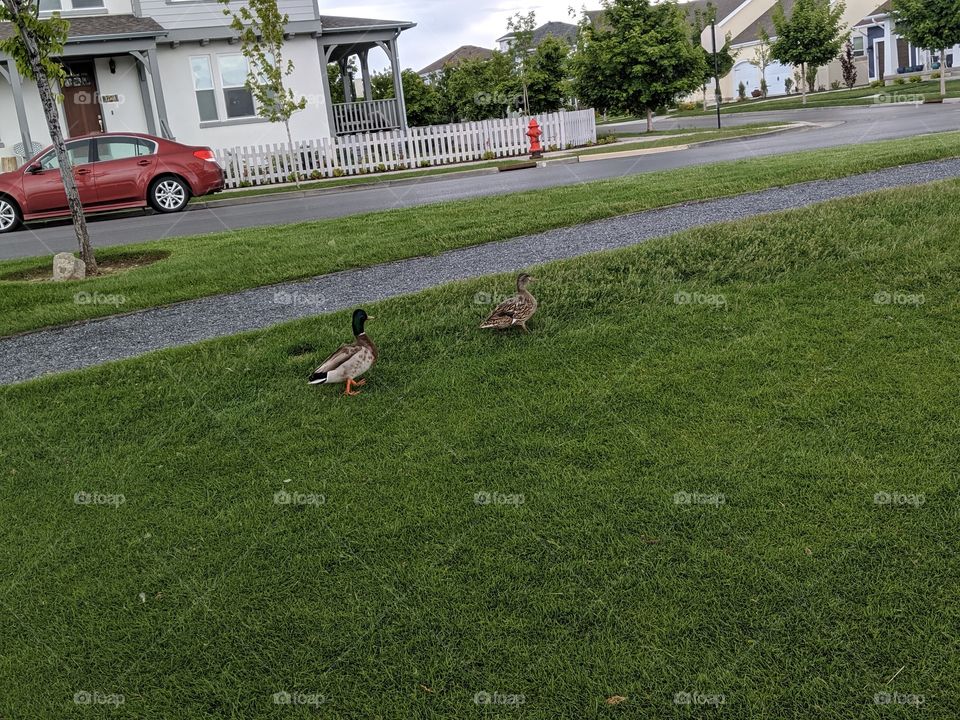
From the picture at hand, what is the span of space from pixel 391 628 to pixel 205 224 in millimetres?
13079

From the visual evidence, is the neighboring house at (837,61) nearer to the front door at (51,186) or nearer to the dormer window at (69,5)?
the dormer window at (69,5)

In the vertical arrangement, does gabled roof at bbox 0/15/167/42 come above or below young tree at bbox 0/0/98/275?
above

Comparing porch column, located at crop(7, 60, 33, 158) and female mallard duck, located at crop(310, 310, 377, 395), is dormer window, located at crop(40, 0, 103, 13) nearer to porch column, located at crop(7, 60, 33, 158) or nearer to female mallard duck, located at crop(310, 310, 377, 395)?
porch column, located at crop(7, 60, 33, 158)

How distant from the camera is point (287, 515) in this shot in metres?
5.00

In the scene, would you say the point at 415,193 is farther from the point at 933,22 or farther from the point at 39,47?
the point at 933,22

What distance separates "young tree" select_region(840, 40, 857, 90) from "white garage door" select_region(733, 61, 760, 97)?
765 cm

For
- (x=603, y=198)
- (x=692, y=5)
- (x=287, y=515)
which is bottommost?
(x=287, y=515)

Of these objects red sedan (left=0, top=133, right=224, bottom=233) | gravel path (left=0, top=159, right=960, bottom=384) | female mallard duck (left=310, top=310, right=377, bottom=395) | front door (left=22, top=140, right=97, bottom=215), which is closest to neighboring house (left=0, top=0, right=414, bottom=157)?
red sedan (left=0, top=133, right=224, bottom=233)

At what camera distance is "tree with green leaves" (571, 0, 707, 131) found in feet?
100

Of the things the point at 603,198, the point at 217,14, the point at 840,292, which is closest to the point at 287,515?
the point at 840,292

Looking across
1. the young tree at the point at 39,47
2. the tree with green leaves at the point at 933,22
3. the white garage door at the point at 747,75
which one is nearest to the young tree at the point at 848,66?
the white garage door at the point at 747,75

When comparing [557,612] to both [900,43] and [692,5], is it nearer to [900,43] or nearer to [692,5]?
[900,43]

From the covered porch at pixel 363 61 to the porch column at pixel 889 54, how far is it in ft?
133

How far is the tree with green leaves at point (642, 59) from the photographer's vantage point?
30484 millimetres
